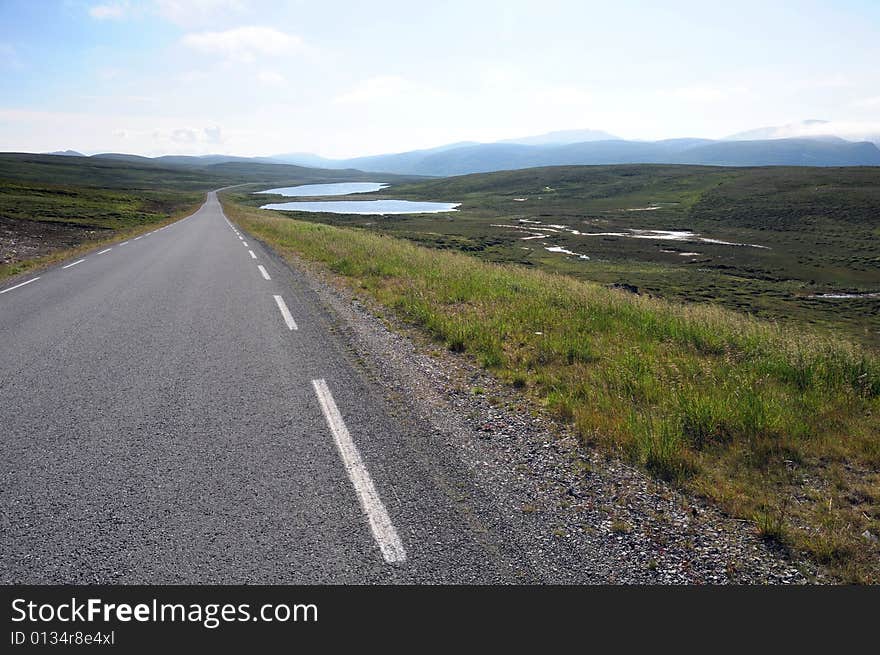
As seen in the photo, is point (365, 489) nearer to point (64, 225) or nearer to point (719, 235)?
point (64, 225)

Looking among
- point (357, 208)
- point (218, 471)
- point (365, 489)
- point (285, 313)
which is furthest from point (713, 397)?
point (357, 208)

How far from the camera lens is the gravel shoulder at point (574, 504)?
3303 mm

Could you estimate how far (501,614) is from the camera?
2939 millimetres

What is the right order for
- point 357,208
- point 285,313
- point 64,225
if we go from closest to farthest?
1. point 285,313
2. point 64,225
3. point 357,208

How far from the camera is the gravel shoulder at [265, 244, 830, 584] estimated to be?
3.30 m

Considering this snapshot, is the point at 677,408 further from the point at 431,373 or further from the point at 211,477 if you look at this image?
the point at 211,477

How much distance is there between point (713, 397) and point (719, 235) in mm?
57772

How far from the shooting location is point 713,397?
5.86 metres

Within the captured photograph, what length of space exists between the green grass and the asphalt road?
1990cm

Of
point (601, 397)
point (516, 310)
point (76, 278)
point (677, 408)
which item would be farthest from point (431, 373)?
point (76, 278)

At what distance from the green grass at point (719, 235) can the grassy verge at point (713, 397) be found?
13595mm

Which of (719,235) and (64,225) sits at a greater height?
(64,225)

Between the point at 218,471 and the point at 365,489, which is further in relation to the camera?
the point at 218,471

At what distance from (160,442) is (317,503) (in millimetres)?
1923
